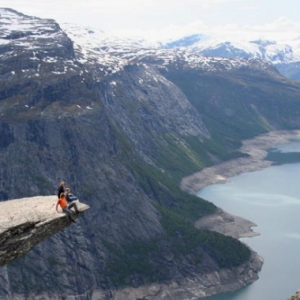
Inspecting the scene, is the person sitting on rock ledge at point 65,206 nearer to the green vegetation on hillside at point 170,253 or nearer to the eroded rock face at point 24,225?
the eroded rock face at point 24,225

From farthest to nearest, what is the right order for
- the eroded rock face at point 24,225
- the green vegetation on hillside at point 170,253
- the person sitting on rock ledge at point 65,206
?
1. the green vegetation on hillside at point 170,253
2. the person sitting on rock ledge at point 65,206
3. the eroded rock face at point 24,225

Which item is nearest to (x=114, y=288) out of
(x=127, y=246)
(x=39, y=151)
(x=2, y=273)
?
(x=127, y=246)

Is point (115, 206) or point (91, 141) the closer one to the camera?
point (115, 206)

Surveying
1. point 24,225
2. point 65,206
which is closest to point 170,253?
point 65,206

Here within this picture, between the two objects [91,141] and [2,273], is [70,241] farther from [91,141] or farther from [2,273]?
[91,141]

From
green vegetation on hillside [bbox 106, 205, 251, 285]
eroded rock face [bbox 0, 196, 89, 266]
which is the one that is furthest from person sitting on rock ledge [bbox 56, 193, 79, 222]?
green vegetation on hillside [bbox 106, 205, 251, 285]

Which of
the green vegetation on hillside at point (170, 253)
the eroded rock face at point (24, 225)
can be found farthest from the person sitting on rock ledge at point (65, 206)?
the green vegetation on hillside at point (170, 253)

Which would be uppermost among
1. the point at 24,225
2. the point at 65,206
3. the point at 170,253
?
the point at 65,206

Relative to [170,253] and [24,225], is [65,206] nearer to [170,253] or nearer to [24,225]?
[24,225]

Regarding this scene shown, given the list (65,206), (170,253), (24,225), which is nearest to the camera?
(24,225)
